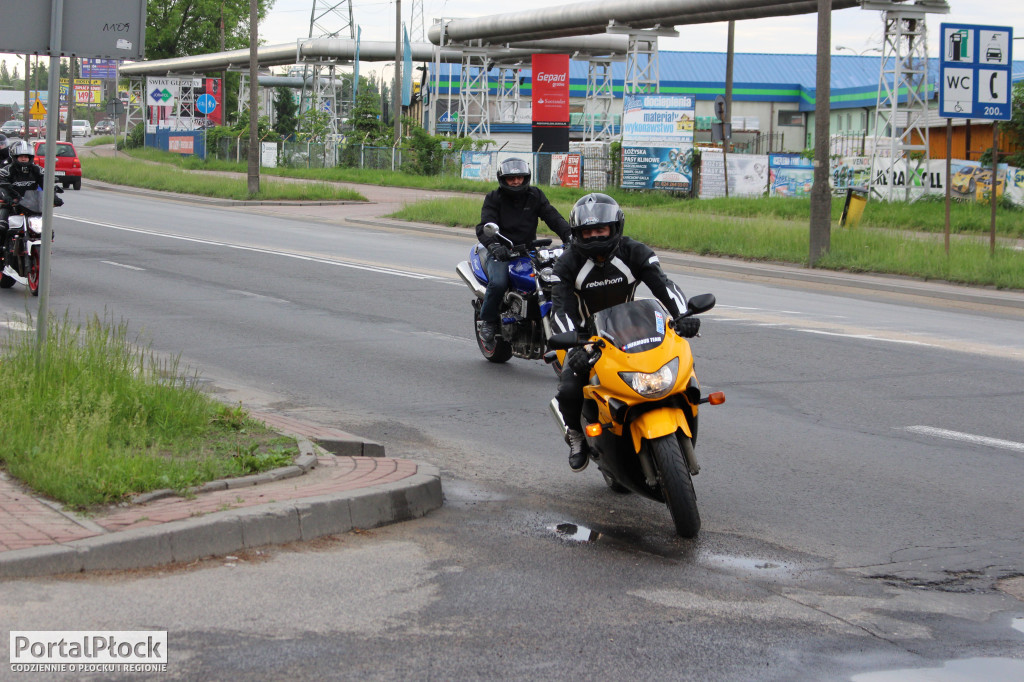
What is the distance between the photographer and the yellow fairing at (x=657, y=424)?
568cm

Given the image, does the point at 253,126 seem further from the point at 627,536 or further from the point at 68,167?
the point at 627,536

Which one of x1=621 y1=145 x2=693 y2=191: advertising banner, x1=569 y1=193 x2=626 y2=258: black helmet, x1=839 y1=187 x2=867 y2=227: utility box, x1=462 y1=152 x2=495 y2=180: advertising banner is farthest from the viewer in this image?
x1=462 y1=152 x2=495 y2=180: advertising banner

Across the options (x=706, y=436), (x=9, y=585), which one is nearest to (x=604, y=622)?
(x=9, y=585)

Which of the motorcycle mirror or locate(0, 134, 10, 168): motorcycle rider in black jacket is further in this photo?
locate(0, 134, 10, 168): motorcycle rider in black jacket

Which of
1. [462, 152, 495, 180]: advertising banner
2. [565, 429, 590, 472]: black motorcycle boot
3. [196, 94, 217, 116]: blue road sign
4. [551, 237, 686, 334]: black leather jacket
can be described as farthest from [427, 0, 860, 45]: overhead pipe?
[565, 429, 590, 472]: black motorcycle boot

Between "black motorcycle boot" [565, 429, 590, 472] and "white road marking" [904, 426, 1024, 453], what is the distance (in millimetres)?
2952

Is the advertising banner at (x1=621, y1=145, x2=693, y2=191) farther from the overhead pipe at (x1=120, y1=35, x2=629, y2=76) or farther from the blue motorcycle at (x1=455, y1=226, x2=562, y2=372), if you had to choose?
the blue motorcycle at (x1=455, y1=226, x2=562, y2=372)

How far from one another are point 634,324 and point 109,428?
2897mm

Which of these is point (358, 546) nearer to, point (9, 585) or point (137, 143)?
point (9, 585)

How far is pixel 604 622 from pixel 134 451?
9.58 ft

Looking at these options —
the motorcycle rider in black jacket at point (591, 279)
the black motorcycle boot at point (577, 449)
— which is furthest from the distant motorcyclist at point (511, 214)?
the black motorcycle boot at point (577, 449)

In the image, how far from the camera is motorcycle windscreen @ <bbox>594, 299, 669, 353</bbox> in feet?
19.3

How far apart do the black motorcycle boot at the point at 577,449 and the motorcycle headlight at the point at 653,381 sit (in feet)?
2.64

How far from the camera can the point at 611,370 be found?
5859 millimetres
